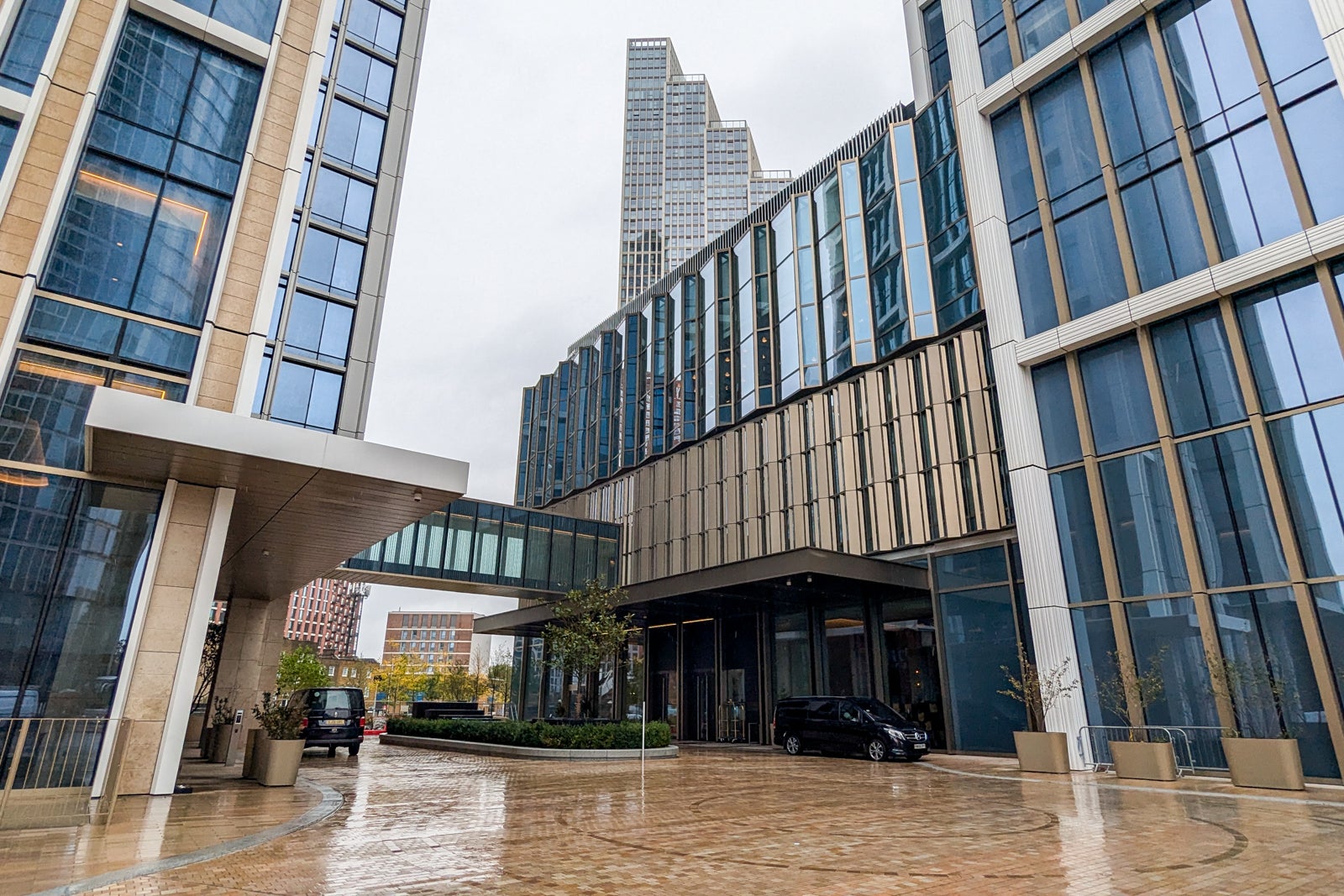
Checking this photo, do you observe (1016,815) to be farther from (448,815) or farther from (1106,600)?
(1106,600)

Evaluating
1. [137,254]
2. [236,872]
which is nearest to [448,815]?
[236,872]

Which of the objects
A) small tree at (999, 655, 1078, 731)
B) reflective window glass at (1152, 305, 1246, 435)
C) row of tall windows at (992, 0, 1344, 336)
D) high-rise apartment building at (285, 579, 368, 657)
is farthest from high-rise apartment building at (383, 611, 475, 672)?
reflective window glass at (1152, 305, 1246, 435)

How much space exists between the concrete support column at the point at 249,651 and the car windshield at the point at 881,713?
18.8 meters

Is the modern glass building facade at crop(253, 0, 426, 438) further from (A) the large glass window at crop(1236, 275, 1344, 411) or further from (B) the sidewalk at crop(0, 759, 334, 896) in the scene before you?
(A) the large glass window at crop(1236, 275, 1344, 411)

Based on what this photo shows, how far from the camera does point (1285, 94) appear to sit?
17.4 meters

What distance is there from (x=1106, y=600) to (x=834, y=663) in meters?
11.5

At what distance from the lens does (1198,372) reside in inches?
719

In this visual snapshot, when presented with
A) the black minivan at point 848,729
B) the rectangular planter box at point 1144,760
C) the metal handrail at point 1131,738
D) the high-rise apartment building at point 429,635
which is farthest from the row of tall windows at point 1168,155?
the high-rise apartment building at point 429,635

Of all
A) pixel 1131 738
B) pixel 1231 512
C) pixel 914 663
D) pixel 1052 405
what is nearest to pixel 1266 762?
pixel 1131 738

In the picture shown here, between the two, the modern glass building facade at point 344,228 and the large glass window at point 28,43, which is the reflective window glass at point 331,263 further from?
the large glass window at point 28,43

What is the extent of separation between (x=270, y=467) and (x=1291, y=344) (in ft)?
68.4

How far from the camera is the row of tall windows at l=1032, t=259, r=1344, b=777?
15.7 metres

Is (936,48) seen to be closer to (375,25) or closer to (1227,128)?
(1227,128)

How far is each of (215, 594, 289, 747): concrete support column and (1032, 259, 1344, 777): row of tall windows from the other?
25.0m
